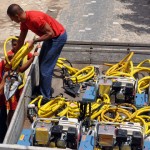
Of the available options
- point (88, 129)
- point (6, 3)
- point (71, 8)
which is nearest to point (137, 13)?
point (71, 8)

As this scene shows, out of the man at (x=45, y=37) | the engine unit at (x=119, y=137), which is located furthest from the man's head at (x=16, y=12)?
the engine unit at (x=119, y=137)

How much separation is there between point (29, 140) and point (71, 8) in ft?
27.3

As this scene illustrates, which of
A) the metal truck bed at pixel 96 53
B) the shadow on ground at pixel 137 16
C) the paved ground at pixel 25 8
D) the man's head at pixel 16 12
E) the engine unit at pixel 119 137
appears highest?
the man's head at pixel 16 12

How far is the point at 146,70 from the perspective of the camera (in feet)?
19.4

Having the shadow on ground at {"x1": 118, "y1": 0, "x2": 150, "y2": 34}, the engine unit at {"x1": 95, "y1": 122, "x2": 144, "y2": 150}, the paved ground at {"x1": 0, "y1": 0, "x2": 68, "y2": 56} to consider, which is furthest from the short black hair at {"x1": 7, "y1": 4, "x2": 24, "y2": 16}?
the shadow on ground at {"x1": 118, "y1": 0, "x2": 150, "y2": 34}

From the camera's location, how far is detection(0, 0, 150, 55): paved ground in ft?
32.8

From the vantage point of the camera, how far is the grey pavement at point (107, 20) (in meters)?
9.96

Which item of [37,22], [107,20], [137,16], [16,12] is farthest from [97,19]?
[16,12]

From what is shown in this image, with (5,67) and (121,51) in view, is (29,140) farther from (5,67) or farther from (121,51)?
(121,51)

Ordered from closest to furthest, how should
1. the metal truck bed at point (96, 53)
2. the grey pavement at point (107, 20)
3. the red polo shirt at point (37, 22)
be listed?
the red polo shirt at point (37, 22)
the metal truck bed at point (96, 53)
the grey pavement at point (107, 20)

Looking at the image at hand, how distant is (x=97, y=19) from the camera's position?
11.1 metres

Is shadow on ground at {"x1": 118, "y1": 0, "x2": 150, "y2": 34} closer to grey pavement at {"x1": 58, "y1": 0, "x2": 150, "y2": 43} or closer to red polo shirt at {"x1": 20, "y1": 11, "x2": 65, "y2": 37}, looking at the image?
grey pavement at {"x1": 58, "y1": 0, "x2": 150, "y2": 43}

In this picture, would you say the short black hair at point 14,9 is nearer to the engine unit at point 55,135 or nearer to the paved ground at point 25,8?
the engine unit at point 55,135

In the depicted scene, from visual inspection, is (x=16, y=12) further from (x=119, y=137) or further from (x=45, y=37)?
(x=119, y=137)
